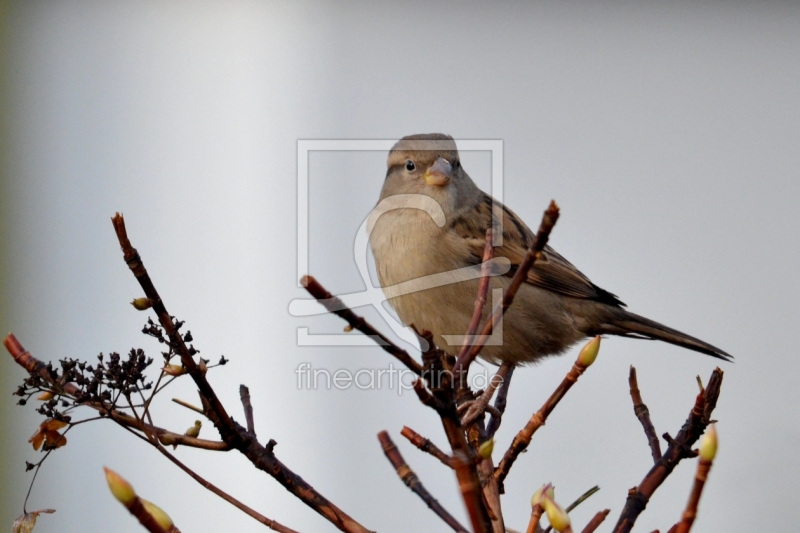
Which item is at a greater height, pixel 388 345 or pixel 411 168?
pixel 411 168

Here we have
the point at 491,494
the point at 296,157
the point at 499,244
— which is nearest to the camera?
the point at 491,494

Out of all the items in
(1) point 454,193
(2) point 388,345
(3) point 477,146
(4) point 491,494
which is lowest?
(4) point 491,494

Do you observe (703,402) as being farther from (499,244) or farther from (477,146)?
(477,146)

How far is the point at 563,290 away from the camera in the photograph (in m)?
1.94

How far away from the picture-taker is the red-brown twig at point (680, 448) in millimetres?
745

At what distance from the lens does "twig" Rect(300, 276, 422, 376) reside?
484 millimetres

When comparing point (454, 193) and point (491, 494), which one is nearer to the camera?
point (491, 494)

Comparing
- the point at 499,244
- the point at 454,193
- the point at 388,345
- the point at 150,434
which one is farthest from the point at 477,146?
the point at 388,345

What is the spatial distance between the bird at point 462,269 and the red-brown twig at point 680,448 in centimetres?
89

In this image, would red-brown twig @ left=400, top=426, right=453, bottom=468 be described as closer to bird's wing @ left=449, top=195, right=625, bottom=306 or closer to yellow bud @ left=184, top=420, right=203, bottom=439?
yellow bud @ left=184, top=420, right=203, bottom=439

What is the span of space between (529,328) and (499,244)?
0.22 metres

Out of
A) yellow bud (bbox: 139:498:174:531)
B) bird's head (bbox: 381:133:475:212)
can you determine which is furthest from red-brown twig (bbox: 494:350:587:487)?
bird's head (bbox: 381:133:475:212)

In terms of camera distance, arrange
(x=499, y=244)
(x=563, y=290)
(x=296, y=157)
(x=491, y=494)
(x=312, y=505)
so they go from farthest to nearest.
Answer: (x=296, y=157)
(x=563, y=290)
(x=499, y=244)
(x=491, y=494)
(x=312, y=505)

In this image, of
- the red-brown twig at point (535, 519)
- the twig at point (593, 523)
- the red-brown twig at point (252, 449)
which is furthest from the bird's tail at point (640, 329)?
the red-brown twig at point (252, 449)
